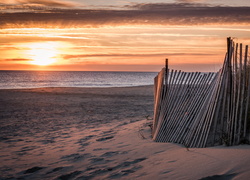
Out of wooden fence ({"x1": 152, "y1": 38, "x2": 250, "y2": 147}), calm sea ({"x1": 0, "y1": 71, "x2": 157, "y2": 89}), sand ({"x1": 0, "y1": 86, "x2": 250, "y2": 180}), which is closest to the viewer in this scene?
sand ({"x1": 0, "y1": 86, "x2": 250, "y2": 180})

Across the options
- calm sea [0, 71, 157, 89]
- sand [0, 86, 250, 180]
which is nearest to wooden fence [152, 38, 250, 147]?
sand [0, 86, 250, 180]

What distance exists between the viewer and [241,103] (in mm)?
4625

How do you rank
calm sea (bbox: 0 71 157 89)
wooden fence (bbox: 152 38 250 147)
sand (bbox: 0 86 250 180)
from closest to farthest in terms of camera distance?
sand (bbox: 0 86 250 180), wooden fence (bbox: 152 38 250 147), calm sea (bbox: 0 71 157 89)

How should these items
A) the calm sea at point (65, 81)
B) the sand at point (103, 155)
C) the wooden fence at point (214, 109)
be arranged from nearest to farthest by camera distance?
the sand at point (103, 155), the wooden fence at point (214, 109), the calm sea at point (65, 81)

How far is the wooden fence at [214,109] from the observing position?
183 inches

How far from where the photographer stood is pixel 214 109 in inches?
191

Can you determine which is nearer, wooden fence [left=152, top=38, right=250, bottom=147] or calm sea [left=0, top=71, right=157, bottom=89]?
wooden fence [left=152, top=38, right=250, bottom=147]

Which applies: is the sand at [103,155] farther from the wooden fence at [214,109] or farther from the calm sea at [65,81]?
the calm sea at [65,81]

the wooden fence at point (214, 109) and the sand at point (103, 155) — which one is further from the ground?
the wooden fence at point (214, 109)

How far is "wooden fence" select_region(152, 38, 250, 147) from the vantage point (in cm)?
466

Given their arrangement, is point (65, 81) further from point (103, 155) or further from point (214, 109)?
point (214, 109)

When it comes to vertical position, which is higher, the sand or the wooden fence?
the wooden fence

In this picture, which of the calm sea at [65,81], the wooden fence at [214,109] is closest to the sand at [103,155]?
the wooden fence at [214,109]

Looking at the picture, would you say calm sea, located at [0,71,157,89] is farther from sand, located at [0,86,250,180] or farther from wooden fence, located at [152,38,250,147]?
wooden fence, located at [152,38,250,147]
